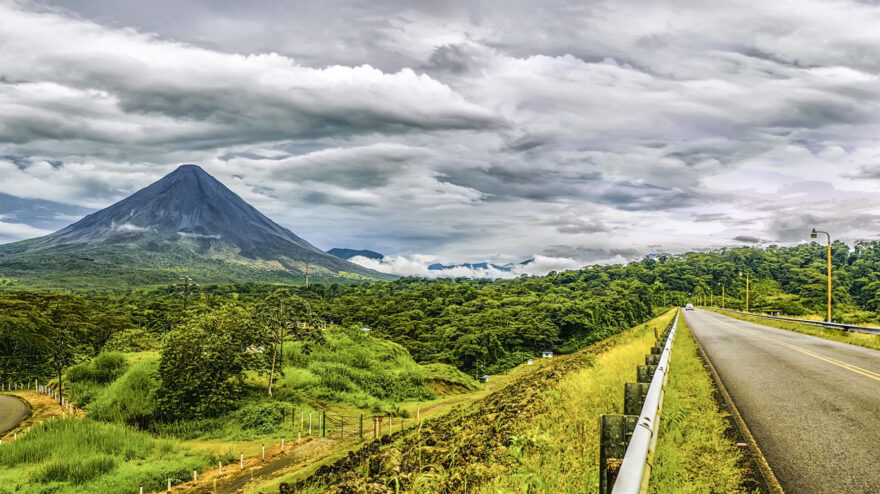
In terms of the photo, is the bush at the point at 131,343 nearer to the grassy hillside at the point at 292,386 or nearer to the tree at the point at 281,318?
the grassy hillside at the point at 292,386

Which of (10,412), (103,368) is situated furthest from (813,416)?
(10,412)

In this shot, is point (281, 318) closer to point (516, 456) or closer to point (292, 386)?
point (292, 386)

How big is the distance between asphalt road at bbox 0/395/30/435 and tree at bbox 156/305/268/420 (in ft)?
38.0

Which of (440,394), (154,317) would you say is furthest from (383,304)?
(440,394)

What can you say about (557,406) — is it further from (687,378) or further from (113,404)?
(113,404)

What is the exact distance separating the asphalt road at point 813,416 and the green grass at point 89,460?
81.1ft

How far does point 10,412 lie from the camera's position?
39.1 metres

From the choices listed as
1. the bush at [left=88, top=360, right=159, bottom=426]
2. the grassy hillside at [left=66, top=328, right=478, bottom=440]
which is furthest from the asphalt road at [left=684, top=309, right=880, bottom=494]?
the bush at [left=88, top=360, right=159, bottom=426]

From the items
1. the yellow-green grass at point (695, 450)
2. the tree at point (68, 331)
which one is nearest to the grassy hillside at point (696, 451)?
the yellow-green grass at point (695, 450)

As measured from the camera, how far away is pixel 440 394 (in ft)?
154

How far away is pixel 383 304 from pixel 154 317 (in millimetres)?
46235

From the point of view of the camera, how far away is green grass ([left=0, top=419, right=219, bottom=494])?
798 inches

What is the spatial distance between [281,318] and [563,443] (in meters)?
37.5

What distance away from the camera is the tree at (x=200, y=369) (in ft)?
107
